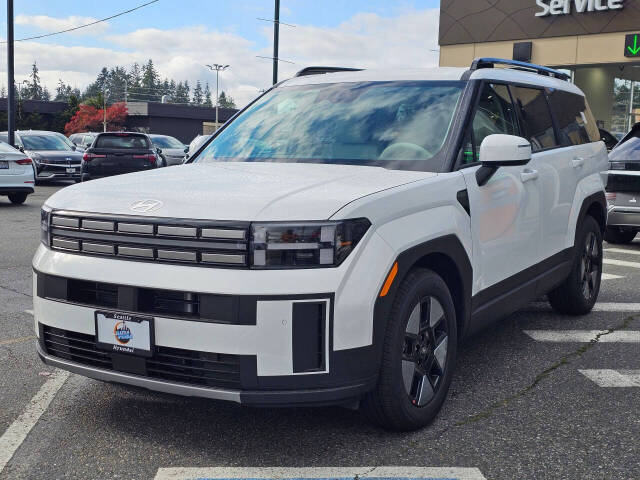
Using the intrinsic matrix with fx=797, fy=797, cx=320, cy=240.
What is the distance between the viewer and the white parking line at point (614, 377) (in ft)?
15.4

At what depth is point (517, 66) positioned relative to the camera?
5723 mm

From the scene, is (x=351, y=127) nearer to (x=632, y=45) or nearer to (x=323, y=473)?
(x=323, y=473)

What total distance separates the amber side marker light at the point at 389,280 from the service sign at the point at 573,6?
2429cm

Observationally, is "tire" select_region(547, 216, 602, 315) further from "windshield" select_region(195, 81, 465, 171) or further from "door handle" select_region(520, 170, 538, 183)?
"windshield" select_region(195, 81, 465, 171)

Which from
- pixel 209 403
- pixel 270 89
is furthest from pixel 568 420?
pixel 270 89

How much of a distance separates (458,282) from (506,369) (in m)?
1.11

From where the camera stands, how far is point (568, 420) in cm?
405

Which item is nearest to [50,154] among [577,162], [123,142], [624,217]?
[123,142]

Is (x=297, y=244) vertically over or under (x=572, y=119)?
under

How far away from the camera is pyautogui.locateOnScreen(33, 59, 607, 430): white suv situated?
127 inches

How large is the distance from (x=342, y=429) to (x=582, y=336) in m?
2.74

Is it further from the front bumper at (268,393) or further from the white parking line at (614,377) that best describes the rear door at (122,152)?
the front bumper at (268,393)

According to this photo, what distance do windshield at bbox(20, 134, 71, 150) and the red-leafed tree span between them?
186ft

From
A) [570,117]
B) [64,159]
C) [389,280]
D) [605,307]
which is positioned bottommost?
[605,307]
